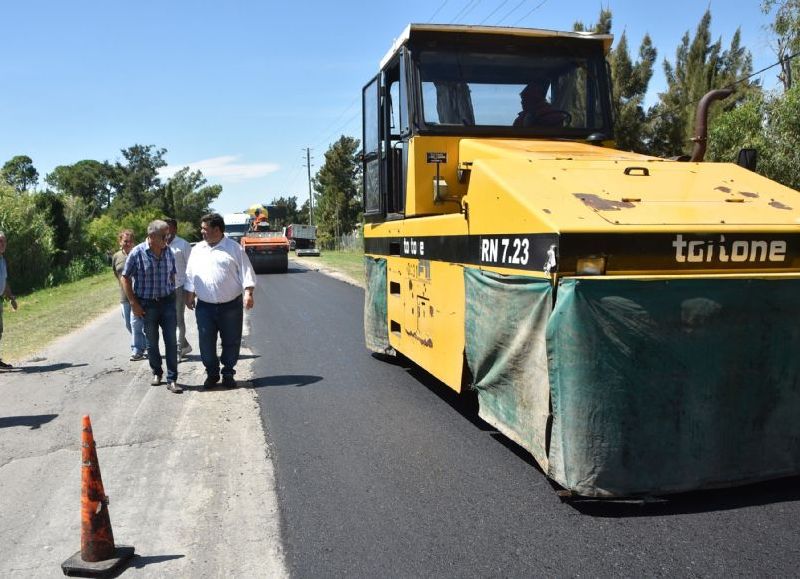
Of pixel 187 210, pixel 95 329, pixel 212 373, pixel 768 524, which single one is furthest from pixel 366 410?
pixel 187 210

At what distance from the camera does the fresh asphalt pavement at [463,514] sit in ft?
10.8

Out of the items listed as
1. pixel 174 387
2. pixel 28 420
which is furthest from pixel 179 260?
pixel 28 420

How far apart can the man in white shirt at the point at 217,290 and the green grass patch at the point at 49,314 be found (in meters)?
3.65

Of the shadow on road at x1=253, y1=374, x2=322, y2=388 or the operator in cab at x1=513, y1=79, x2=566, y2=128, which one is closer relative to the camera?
the operator in cab at x1=513, y1=79, x2=566, y2=128

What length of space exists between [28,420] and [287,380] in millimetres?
2423

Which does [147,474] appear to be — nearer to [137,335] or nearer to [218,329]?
[218,329]

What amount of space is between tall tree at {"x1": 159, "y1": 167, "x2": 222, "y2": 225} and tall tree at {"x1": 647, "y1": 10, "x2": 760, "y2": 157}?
5980 cm

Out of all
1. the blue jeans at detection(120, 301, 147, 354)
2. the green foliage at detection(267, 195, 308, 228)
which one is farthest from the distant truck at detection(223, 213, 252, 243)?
the blue jeans at detection(120, 301, 147, 354)

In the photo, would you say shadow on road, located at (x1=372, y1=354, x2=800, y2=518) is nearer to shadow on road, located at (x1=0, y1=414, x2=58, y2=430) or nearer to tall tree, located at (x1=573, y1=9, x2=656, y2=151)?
shadow on road, located at (x1=0, y1=414, x2=58, y2=430)

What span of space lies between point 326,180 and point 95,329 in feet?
143

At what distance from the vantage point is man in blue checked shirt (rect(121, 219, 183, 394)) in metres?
6.93

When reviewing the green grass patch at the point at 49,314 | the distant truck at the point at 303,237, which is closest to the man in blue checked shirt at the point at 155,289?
the green grass patch at the point at 49,314

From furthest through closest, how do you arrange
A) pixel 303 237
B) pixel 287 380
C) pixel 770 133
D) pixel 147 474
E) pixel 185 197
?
pixel 185 197 → pixel 303 237 → pixel 770 133 → pixel 287 380 → pixel 147 474

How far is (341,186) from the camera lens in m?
53.0
